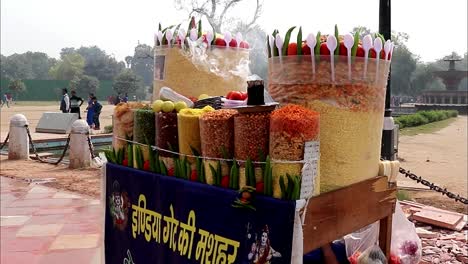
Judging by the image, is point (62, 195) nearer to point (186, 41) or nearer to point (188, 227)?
point (186, 41)

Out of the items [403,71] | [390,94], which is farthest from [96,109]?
[403,71]

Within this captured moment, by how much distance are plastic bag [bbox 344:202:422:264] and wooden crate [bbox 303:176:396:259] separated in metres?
0.06

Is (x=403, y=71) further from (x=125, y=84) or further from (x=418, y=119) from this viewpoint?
(x=418, y=119)

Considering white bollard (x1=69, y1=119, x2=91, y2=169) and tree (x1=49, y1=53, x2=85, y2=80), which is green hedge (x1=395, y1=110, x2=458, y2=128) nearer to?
white bollard (x1=69, y1=119, x2=91, y2=169)

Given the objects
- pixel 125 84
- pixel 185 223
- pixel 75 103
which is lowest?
pixel 185 223

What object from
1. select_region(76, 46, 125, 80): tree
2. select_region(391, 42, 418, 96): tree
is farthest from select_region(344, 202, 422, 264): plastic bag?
select_region(76, 46, 125, 80): tree

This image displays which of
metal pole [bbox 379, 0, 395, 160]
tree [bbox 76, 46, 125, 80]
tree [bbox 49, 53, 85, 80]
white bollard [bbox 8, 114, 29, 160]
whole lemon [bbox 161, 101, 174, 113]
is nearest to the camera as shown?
whole lemon [bbox 161, 101, 174, 113]

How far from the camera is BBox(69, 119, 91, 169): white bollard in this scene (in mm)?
9141

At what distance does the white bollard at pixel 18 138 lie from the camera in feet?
33.3

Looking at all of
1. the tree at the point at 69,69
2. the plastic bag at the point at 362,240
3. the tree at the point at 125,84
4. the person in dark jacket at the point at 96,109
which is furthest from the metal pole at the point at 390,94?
the tree at the point at 69,69

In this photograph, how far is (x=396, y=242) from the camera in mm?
2674

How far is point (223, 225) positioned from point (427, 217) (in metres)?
3.60

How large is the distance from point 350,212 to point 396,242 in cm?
60

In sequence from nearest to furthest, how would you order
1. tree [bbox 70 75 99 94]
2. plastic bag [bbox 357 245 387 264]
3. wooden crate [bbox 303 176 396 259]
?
wooden crate [bbox 303 176 396 259] < plastic bag [bbox 357 245 387 264] < tree [bbox 70 75 99 94]
